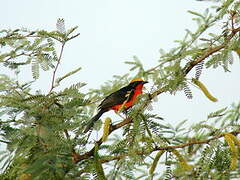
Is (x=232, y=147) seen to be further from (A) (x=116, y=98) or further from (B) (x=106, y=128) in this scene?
(A) (x=116, y=98)

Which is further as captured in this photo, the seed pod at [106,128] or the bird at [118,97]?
the bird at [118,97]

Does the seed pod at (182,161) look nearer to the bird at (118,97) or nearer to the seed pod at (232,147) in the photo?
the seed pod at (232,147)

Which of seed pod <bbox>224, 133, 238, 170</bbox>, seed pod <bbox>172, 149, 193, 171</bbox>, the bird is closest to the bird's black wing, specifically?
the bird

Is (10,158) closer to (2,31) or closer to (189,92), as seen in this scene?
(189,92)

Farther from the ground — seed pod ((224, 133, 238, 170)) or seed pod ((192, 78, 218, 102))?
seed pod ((192, 78, 218, 102))

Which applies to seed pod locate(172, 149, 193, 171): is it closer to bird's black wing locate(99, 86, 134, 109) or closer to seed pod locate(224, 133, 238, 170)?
seed pod locate(224, 133, 238, 170)

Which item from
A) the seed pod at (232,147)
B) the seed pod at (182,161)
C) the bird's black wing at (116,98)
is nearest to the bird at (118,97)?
the bird's black wing at (116,98)

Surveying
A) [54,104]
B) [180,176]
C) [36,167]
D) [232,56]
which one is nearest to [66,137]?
[54,104]

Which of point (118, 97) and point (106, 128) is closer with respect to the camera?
point (106, 128)

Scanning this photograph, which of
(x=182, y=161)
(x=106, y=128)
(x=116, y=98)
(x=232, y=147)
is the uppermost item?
(x=116, y=98)

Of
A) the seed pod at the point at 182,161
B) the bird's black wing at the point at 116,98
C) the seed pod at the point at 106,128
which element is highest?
the bird's black wing at the point at 116,98

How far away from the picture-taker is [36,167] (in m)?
2.68

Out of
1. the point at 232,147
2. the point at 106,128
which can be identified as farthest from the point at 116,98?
the point at 232,147

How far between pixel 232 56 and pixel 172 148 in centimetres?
106
